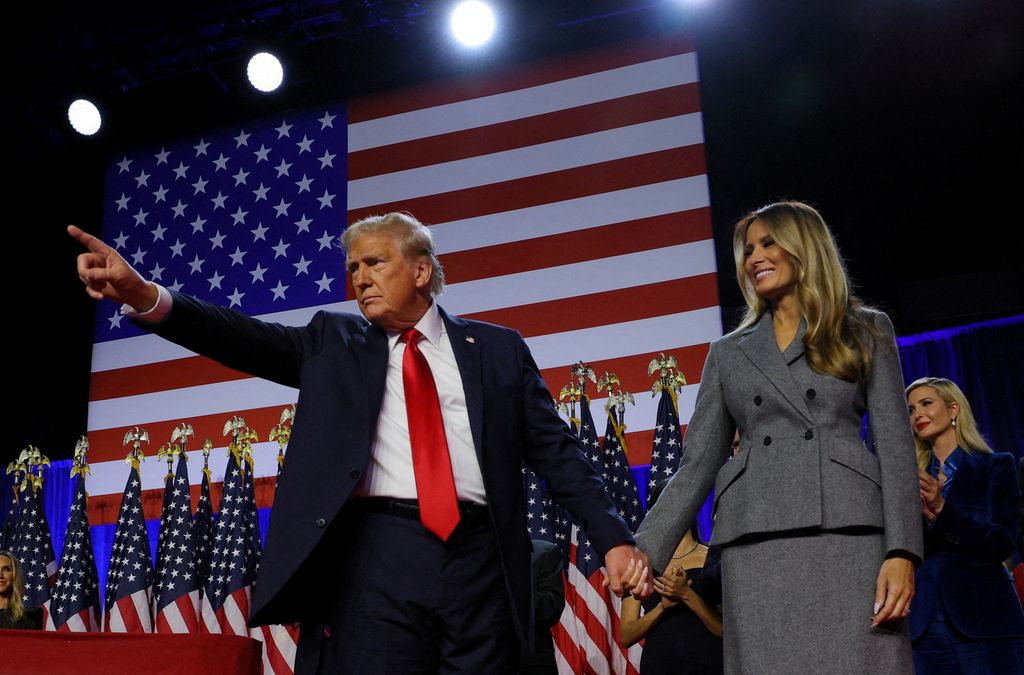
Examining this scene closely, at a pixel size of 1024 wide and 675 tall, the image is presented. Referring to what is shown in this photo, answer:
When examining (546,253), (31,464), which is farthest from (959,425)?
(31,464)

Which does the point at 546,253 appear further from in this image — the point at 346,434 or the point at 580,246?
the point at 346,434

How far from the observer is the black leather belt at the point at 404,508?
1.95m

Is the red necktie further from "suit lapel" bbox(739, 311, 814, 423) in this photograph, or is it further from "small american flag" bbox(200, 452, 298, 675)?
"small american flag" bbox(200, 452, 298, 675)

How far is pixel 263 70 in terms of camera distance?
6.39m

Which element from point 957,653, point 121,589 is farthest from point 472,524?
point 121,589

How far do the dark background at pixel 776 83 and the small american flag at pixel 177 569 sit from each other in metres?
2.90

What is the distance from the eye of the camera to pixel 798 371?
1.93 m

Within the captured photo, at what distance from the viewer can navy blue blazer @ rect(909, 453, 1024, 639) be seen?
8.55 feet

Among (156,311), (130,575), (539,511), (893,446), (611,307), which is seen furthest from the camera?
(611,307)

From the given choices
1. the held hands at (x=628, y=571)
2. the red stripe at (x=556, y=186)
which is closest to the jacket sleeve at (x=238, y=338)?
the held hands at (x=628, y=571)

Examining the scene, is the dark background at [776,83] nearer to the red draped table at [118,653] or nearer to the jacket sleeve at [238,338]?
the red draped table at [118,653]

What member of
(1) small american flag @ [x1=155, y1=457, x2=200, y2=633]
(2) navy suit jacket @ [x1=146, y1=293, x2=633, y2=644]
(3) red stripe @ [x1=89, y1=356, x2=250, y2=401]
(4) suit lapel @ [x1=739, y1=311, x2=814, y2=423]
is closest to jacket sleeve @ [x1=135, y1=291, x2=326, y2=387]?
(2) navy suit jacket @ [x1=146, y1=293, x2=633, y2=644]

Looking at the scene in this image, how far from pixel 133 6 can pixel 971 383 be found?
6.15 metres

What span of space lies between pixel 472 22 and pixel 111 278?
481 cm
